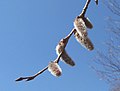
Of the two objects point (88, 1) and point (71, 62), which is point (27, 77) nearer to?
point (71, 62)

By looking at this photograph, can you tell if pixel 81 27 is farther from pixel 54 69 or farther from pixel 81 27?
pixel 54 69

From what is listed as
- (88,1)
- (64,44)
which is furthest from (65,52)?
(88,1)

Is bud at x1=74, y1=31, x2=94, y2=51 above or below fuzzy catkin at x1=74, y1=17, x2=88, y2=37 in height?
below

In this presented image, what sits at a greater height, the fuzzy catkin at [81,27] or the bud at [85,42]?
the fuzzy catkin at [81,27]

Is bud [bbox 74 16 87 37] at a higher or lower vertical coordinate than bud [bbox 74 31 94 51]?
higher

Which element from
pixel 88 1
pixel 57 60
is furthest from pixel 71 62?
pixel 88 1

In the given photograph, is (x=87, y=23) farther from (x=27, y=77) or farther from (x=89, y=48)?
(x=27, y=77)

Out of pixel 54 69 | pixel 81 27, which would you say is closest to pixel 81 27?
pixel 81 27
